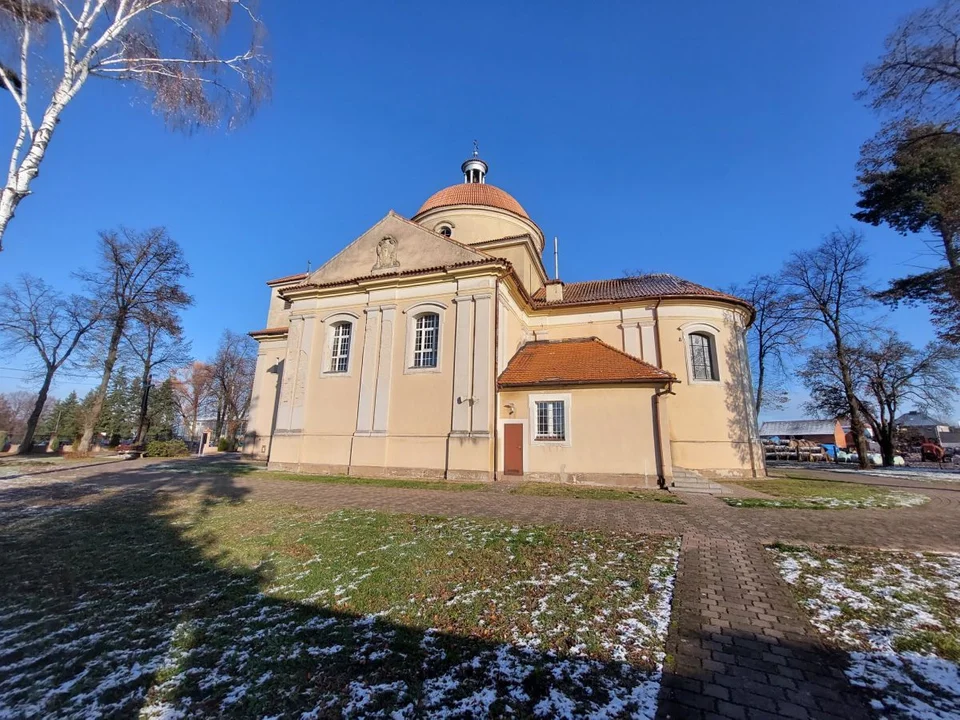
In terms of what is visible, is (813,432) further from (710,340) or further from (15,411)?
(15,411)

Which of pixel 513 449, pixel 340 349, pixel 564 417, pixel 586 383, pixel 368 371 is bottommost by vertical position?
pixel 513 449

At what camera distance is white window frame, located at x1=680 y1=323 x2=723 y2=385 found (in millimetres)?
18438

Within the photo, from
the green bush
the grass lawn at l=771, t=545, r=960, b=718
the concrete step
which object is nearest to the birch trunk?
the grass lawn at l=771, t=545, r=960, b=718

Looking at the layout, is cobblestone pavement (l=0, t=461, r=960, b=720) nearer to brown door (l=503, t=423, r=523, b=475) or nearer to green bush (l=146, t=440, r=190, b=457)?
brown door (l=503, t=423, r=523, b=475)

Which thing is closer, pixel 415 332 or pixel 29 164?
pixel 29 164

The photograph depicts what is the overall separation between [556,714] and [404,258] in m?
17.4

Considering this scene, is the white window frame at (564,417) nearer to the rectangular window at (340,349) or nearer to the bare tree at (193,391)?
the rectangular window at (340,349)

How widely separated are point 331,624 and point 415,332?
14.2 meters

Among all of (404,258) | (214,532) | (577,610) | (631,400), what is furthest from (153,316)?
(577,610)

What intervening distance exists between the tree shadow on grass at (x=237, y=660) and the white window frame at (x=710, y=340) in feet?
57.4

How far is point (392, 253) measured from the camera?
1838cm

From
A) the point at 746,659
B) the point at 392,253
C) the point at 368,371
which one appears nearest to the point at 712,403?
the point at 368,371

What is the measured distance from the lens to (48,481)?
43.4ft

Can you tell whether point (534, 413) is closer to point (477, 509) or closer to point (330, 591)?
point (477, 509)
